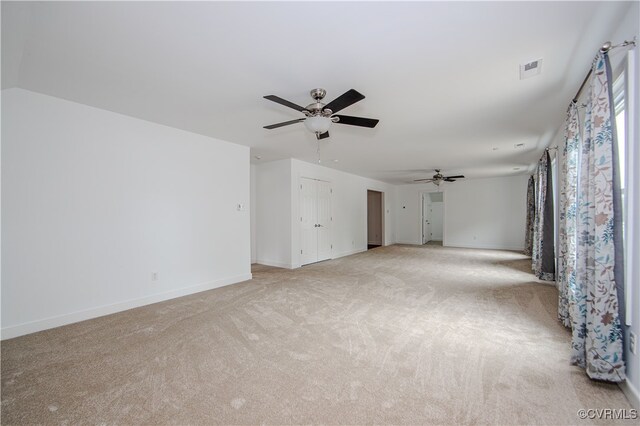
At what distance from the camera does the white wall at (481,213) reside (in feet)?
28.9

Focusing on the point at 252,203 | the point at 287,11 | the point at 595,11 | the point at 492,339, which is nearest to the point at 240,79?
the point at 287,11

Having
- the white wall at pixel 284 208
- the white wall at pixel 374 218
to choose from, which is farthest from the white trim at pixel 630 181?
the white wall at pixel 374 218

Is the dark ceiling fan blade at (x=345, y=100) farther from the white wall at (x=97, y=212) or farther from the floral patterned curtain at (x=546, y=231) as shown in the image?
the floral patterned curtain at (x=546, y=231)

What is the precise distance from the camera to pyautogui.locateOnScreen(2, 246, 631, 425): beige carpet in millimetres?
1676

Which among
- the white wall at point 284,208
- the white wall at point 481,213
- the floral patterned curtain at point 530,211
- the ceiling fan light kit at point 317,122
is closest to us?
the ceiling fan light kit at point 317,122

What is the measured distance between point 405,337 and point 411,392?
2.77 ft

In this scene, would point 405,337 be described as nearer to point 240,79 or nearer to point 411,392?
point 411,392

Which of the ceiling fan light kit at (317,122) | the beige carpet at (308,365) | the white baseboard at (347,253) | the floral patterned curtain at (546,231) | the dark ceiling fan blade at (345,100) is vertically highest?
the dark ceiling fan blade at (345,100)

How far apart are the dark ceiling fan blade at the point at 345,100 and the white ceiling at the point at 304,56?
0.93 ft

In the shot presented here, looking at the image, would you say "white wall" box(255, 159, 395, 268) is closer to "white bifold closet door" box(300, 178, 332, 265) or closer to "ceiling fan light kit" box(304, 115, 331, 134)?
"white bifold closet door" box(300, 178, 332, 265)

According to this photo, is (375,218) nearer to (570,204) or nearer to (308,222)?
(308,222)

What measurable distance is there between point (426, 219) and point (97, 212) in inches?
419

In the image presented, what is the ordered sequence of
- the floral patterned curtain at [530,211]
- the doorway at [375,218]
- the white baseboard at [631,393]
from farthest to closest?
1. the doorway at [375,218]
2. the floral patterned curtain at [530,211]
3. the white baseboard at [631,393]

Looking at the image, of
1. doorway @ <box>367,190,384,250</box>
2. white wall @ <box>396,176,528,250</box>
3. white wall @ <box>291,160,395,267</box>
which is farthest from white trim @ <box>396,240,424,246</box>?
white wall @ <box>291,160,395,267</box>
